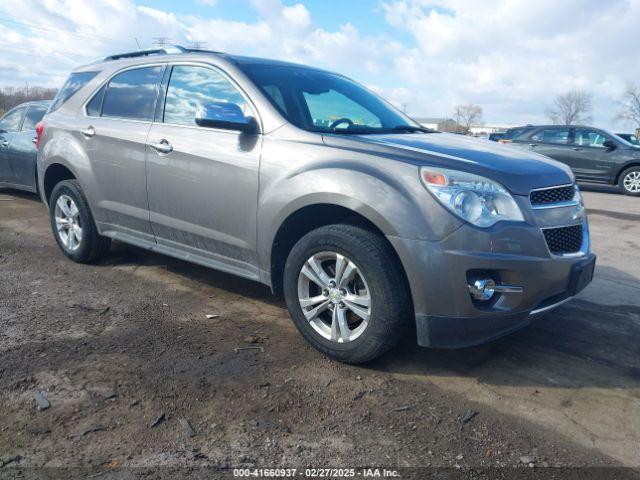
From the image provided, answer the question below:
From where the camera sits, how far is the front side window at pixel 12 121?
841cm

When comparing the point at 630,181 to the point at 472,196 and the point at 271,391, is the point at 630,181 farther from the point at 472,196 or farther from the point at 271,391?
the point at 271,391

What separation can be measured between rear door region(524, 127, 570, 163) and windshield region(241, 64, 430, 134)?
408 inches

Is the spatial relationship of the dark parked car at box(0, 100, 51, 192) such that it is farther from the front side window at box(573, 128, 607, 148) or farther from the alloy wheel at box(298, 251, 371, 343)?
the front side window at box(573, 128, 607, 148)

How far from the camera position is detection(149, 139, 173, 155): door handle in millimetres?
4047

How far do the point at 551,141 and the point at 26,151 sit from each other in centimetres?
1169

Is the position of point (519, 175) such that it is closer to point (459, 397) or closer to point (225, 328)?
point (459, 397)

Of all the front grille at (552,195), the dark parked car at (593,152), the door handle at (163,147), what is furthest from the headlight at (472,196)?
the dark parked car at (593,152)

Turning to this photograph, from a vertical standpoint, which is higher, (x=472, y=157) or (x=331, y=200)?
(x=472, y=157)

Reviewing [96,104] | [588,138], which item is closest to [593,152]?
[588,138]

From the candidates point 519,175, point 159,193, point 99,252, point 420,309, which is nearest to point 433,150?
point 519,175

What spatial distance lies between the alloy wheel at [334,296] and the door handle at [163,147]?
1.47 meters

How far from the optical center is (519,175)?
304 cm

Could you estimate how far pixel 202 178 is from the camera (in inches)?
151

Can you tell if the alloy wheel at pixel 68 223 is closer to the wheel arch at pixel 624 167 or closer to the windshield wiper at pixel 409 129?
the windshield wiper at pixel 409 129
